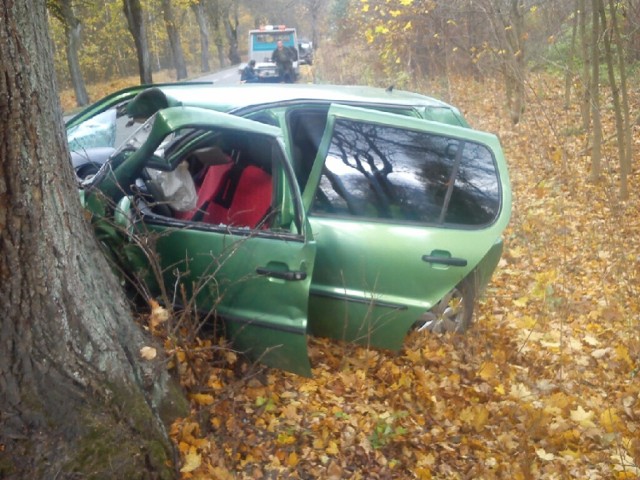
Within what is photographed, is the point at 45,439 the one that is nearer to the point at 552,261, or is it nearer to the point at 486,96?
the point at 552,261

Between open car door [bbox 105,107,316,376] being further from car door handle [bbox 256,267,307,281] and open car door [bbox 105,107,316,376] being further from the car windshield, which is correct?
the car windshield

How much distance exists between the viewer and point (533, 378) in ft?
16.5

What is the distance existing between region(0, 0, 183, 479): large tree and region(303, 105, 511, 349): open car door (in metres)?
1.76

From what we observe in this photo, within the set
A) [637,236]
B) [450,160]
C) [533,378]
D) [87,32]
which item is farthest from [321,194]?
[87,32]

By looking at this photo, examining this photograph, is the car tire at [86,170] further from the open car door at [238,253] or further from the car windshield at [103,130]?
the open car door at [238,253]

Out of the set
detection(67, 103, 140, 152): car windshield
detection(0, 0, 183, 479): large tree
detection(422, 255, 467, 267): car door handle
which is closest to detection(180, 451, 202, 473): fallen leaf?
detection(0, 0, 183, 479): large tree

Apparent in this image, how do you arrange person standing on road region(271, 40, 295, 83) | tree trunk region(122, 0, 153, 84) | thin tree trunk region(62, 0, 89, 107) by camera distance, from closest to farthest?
tree trunk region(122, 0, 153, 84), thin tree trunk region(62, 0, 89, 107), person standing on road region(271, 40, 295, 83)

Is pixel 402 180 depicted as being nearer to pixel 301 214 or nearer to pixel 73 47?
pixel 301 214

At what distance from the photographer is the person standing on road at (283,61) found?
2308 cm

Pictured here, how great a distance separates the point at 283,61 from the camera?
2305 centimetres

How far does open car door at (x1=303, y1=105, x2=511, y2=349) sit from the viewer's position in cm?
450

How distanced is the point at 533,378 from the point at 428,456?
1517mm

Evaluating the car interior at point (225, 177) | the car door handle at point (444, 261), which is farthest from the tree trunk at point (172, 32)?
the car door handle at point (444, 261)

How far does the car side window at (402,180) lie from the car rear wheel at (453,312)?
0.63m
